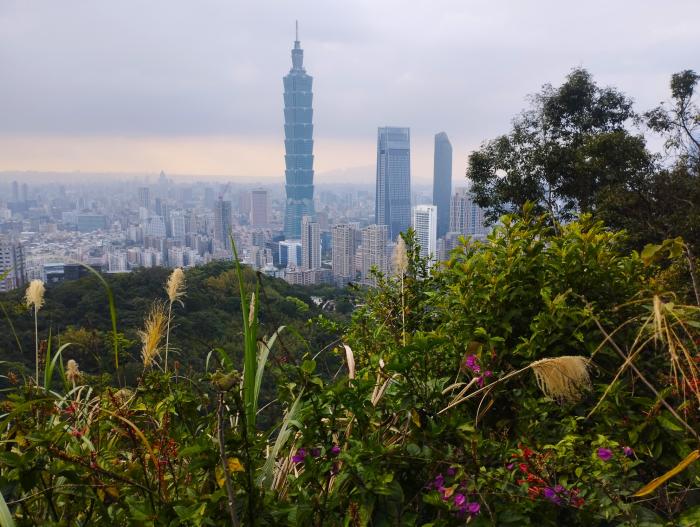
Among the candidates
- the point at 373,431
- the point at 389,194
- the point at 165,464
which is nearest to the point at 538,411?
the point at 373,431

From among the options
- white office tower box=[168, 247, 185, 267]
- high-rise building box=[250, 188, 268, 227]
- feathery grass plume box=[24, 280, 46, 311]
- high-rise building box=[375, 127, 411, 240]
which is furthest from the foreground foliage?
high-rise building box=[375, 127, 411, 240]

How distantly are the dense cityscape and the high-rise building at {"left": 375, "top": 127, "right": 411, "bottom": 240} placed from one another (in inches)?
4.8

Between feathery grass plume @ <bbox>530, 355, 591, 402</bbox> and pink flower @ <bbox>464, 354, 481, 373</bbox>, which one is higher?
feathery grass plume @ <bbox>530, 355, 591, 402</bbox>

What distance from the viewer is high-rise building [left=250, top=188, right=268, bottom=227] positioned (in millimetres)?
56312

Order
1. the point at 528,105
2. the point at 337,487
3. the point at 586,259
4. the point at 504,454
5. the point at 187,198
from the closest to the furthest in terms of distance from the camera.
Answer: the point at 337,487 → the point at 504,454 → the point at 586,259 → the point at 528,105 → the point at 187,198

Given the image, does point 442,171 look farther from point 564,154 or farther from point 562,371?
point 562,371

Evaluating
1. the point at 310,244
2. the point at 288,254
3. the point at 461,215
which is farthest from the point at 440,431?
the point at 288,254

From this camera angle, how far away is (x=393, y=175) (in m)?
67.3

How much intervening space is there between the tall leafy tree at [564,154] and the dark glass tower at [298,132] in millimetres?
72244

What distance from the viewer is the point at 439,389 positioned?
0.98 metres

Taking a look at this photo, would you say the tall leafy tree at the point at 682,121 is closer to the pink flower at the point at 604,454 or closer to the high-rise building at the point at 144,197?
the pink flower at the point at 604,454

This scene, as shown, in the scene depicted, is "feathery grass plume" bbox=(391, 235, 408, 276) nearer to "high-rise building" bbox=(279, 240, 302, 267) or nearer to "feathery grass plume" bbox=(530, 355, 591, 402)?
"feathery grass plume" bbox=(530, 355, 591, 402)

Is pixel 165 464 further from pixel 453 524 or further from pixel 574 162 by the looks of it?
pixel 574 162

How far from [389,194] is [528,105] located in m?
57.3
